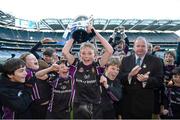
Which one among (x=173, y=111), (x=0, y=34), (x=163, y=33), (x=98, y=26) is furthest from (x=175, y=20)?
(x=173, y=111)

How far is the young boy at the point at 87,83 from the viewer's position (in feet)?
12.8

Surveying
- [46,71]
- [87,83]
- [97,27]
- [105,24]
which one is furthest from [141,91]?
[97,27]

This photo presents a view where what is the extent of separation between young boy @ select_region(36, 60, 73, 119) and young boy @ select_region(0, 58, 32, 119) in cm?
56

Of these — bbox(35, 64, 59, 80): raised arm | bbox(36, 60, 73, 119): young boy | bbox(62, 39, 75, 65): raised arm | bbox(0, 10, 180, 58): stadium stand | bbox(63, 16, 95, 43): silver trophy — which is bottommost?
bbox(36, 60, 73, 119): young boy

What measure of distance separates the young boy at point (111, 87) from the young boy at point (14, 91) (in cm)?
114

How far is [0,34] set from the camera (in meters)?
36.5

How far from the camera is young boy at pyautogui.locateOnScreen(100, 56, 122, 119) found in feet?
14.3

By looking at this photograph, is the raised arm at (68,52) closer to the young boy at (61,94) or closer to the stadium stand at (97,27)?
the young boy at (61,94)

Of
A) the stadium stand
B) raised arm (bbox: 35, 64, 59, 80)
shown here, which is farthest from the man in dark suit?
the stadium stand

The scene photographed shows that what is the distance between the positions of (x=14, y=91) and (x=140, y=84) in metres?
1.93

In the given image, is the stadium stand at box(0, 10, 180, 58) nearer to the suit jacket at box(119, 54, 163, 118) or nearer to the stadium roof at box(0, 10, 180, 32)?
the stadium roof at box(0, 10, 180, 32)

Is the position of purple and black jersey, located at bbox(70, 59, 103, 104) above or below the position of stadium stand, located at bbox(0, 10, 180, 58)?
below

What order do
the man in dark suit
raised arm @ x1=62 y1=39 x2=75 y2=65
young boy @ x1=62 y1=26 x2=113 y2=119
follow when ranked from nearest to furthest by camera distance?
young boy @ x1=62 y1=26 x2=113 y2=119 < raised arm @ x1=62 y1=39 x2=75 y2=65 < the man in dark suit

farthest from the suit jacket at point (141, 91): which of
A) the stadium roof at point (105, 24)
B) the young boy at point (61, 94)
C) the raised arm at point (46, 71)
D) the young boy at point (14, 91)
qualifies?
the stadium roof at point (105, 24)
